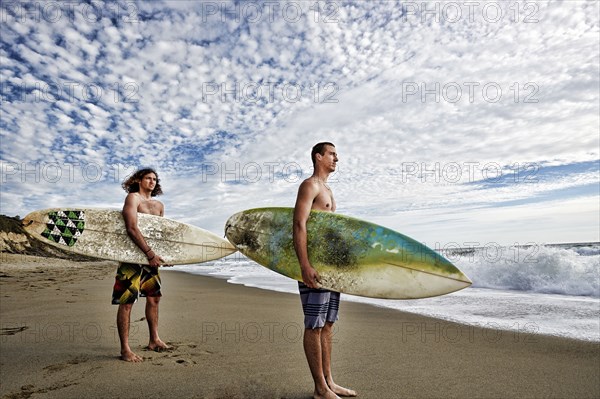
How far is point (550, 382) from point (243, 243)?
2.44 metres

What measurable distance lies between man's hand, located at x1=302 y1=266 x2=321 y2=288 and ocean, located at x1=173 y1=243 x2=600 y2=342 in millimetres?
2511

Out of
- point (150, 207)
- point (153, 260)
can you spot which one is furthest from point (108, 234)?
point (153, 260)

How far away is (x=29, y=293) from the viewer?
253 inches

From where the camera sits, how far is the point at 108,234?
361 centimetres

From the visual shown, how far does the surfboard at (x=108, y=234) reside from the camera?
3619mm

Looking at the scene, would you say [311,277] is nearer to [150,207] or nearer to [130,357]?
[130,357]

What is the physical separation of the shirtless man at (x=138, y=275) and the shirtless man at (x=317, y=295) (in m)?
1.56

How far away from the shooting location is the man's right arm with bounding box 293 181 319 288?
2170mm

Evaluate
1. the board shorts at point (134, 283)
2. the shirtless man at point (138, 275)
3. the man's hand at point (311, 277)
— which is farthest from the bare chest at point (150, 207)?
the man's hand at point (311, 277)

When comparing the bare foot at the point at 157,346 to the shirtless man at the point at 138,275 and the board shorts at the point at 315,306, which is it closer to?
the shirtless man at the point at 138,275

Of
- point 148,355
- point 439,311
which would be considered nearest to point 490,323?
point 439,311

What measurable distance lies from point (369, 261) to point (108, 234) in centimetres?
261

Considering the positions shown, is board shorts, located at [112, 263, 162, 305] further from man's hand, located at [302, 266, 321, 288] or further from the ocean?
the ocean

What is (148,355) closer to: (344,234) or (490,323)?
(344,234)
